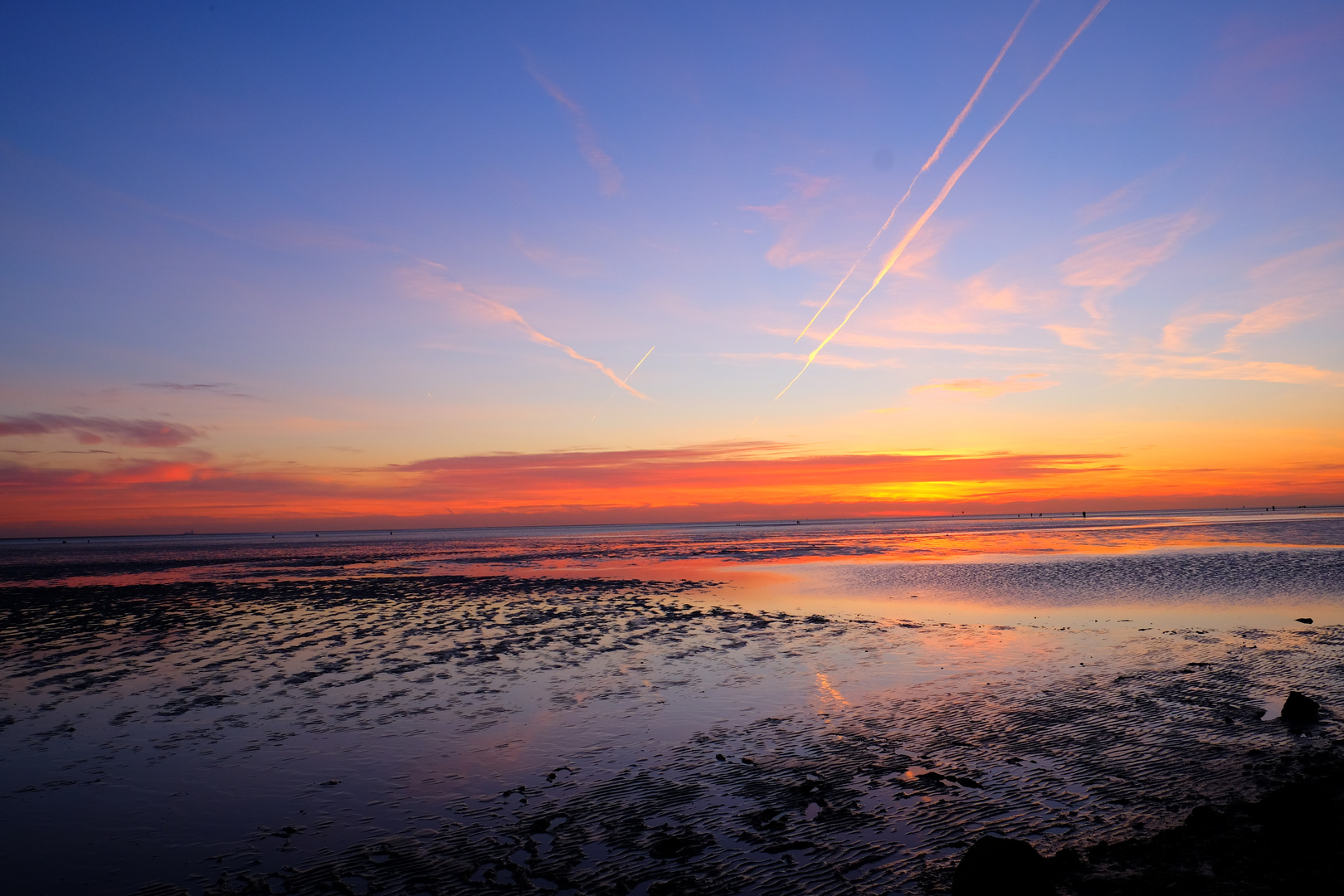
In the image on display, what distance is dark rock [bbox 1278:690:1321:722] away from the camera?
12820mm

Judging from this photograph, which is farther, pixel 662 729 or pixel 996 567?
pixel 996 567

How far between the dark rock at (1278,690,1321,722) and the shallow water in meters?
0.44

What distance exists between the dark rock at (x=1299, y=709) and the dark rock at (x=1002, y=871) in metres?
9.31

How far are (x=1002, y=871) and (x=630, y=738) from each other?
745 centimetres

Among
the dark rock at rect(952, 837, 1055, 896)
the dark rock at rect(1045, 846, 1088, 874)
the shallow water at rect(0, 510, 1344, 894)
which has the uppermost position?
the dark rock at rect(952, 837, 1055, 896)

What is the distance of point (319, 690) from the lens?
57.1 feet

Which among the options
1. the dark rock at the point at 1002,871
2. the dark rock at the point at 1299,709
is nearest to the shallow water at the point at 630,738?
the dark rock at the point at 1299,709


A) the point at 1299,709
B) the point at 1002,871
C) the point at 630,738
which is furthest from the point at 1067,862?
the point at 1299,709

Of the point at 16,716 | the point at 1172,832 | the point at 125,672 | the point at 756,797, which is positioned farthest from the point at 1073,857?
the point at 125,672

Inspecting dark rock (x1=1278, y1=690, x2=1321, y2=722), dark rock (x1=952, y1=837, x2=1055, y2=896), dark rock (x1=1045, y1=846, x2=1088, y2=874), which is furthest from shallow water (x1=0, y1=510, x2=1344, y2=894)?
dark rock (x1=952, y1=837, x2=1055, y2=896)

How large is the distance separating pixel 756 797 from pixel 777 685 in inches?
266

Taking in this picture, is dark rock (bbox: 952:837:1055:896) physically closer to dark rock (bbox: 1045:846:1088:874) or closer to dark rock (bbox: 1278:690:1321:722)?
dark rock (bbox: 1045:846:1088:874)

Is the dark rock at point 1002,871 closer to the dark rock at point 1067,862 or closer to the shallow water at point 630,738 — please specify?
the dark rock at point 1067,862

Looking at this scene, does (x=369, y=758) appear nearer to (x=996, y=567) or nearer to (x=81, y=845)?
(x=81, y=845)
